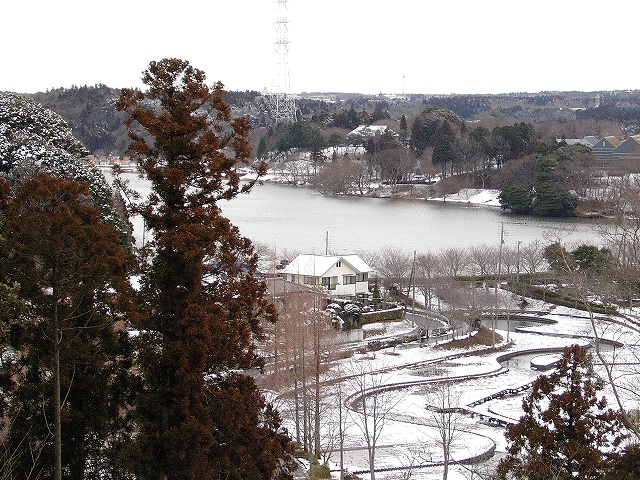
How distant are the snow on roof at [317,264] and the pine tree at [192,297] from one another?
10603 mm

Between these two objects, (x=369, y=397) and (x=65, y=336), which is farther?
(x=369, y=397)

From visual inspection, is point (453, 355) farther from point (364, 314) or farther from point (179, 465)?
point (179, 465)

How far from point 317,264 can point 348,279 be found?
2.64ft

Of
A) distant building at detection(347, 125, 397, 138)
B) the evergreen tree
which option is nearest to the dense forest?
the evergreen tree

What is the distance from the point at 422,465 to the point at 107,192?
243 inches

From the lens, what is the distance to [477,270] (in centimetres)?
Answer: 1961

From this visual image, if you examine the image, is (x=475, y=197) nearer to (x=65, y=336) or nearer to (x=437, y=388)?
(x=437, y=388)

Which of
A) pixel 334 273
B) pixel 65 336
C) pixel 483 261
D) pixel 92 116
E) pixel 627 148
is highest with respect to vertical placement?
pixel 92 116

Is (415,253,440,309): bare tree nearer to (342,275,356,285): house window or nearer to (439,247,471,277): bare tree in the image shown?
(439,247,471,277): bare tree

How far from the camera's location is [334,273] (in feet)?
53.2

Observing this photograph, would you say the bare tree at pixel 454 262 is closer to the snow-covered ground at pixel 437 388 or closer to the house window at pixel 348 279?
the snow-covered ground at pixel 437 388

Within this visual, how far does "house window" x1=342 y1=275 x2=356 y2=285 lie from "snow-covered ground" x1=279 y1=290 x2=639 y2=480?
5.75 ft

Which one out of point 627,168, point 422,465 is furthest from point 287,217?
point 422,465

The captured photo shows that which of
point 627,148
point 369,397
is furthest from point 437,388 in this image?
point 627,148
